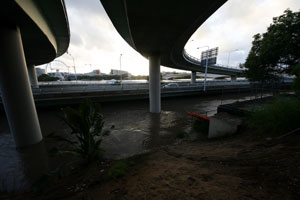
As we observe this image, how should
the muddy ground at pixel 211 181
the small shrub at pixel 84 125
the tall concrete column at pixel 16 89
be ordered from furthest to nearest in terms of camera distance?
the tall concrete column at pixel 16 89 → the small shrub at pixel 84 125 → the muddy ground at pixel 211 181

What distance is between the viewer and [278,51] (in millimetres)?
8320

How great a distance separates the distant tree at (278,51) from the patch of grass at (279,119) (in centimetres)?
478

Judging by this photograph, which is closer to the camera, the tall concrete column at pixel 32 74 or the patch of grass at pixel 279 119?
the patch of grass at pixel 279 119

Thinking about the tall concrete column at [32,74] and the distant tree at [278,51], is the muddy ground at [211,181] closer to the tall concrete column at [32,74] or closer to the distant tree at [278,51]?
the distant tree at [278,51]

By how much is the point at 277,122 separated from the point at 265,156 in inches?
93.3

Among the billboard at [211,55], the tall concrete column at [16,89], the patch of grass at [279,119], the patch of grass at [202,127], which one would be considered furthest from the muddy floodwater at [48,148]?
the billboard at [211,55]

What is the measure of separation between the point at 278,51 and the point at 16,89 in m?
16.3

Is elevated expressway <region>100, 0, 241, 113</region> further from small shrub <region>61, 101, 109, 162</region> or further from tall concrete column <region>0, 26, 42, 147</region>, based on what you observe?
tall concrete column <region>0, 26, 42, 147</region>

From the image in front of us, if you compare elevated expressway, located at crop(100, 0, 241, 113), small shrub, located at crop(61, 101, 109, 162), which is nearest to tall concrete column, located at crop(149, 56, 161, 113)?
elevated expressway, located at crop(100, 0, 241, 113)

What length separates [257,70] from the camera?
9.83 m

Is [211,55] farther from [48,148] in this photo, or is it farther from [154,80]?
[48,148]

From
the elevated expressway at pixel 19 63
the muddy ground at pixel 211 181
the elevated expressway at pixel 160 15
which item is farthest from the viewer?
the elevated expressway at pixel 19 63

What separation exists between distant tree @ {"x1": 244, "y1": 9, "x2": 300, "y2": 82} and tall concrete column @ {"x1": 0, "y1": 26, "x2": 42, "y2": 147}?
15.5 m

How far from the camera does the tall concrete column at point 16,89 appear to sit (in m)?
6.15
